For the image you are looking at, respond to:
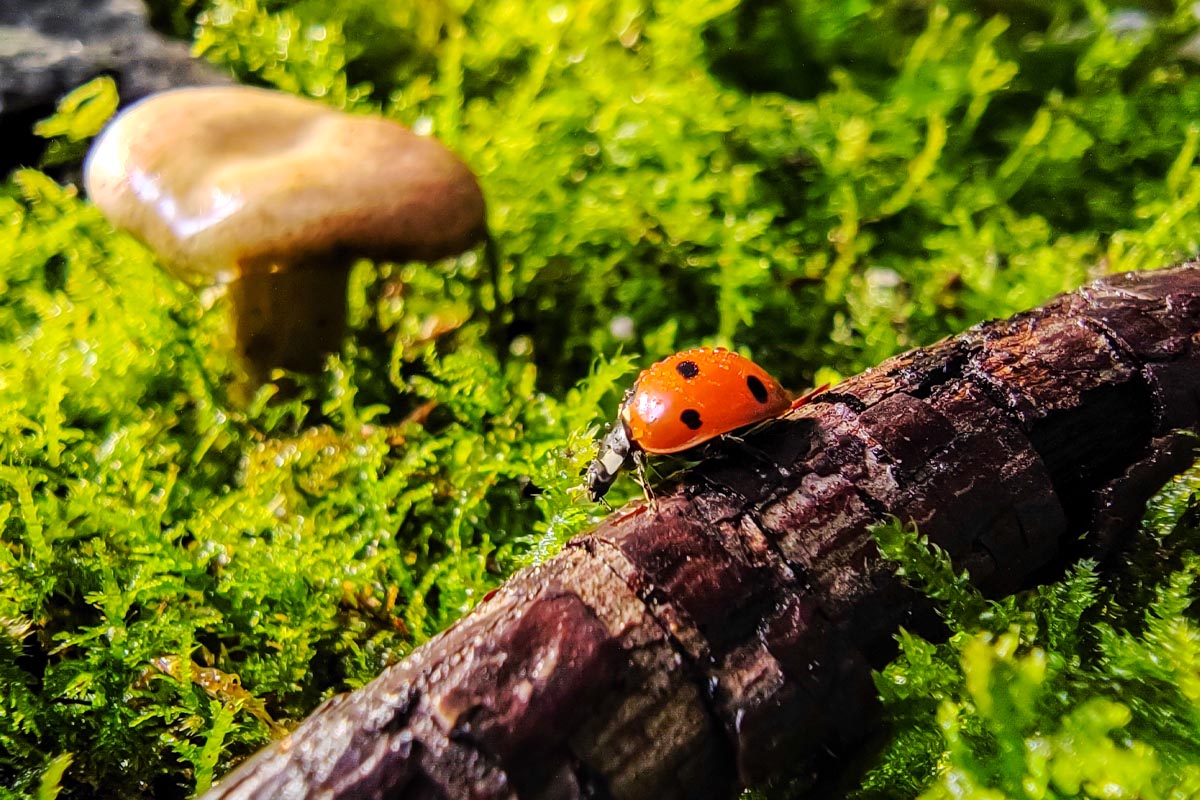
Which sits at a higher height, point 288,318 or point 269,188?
point 269,188

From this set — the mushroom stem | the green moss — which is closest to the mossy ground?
the green moss

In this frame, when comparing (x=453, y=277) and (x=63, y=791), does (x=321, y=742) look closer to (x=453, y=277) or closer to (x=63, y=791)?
(x=63, y=791)

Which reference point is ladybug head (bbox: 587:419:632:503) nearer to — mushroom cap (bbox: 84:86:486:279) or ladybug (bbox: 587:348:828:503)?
ladybug (bbox: 587:348:828:503)

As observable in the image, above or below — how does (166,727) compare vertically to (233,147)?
below

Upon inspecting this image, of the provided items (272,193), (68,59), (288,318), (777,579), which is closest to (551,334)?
(288,318)

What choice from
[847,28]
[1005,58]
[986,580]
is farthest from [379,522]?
[1005,58]

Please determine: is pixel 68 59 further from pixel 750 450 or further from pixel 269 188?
pixel 750 450

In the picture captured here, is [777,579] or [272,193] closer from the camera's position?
[777,579]
